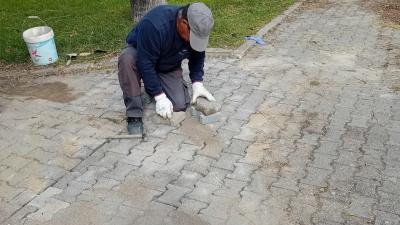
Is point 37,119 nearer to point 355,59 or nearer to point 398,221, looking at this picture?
point 398,221

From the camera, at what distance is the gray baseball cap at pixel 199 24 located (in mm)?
3713

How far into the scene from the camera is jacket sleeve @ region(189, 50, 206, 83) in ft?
14.6

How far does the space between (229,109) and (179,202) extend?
63.9 inches

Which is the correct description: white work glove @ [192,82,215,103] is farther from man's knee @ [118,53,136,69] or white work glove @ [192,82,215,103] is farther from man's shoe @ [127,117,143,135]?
man's knee @ [118,53,136,69]

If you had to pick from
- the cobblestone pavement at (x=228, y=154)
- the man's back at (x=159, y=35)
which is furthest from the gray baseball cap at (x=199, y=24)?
the cobblestone pavement at (x=228, y=154)


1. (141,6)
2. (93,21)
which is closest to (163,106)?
(141,6)

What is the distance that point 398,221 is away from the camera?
3041mm

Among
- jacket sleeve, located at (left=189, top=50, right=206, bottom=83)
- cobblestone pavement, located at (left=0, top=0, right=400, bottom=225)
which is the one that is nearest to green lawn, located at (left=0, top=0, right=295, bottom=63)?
cobblestone pavement, located at (left=0, top=0, right=400, bottom=225)

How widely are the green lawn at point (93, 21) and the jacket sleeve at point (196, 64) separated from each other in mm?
2038

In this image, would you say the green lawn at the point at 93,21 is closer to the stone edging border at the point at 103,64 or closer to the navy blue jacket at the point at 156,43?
the stone edging border at the point at 103,64

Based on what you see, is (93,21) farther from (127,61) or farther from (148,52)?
(148,52)

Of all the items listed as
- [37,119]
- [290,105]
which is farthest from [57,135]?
[290,105]

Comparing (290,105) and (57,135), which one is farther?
(290,105)

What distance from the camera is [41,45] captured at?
5852 millimetres
